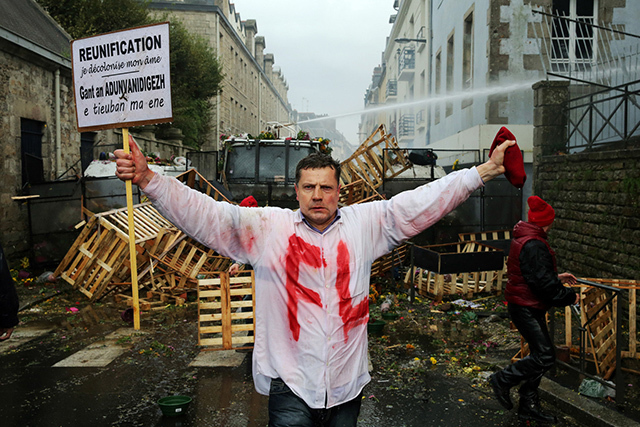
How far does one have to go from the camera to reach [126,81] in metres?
3.92

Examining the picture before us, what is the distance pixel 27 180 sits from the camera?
11.8 metres

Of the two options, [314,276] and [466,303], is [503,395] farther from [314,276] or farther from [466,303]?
[466,303]

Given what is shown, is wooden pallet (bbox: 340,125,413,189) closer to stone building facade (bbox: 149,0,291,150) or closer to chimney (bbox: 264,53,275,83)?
stone building facade (bbox: 149,0,291,150)

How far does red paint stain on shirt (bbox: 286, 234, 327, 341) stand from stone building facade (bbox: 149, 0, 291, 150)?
2156 cm

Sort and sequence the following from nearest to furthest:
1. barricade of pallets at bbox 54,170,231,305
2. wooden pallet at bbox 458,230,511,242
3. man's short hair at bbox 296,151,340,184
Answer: man's short hair at bbox 296,151,340,184 → barricade of pallets at bbox 54,170,231,305 → wooden pallet at bbox 458,230,511,242

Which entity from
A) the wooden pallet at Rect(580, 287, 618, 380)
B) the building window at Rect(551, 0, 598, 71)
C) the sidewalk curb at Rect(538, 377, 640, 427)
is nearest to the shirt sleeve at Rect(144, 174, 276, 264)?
the sidewalk curb at Rect(538, 377, 640, 427)

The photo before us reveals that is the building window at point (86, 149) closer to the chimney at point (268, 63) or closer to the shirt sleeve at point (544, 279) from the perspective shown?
the shirt sleeve at point (544, 279)

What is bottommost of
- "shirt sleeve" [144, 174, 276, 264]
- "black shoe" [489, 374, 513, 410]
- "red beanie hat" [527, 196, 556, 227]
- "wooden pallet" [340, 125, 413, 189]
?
"black shoe" [489, 374, 513, 410]

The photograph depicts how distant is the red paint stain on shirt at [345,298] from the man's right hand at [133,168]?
3.04ft

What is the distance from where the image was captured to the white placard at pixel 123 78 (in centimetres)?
378

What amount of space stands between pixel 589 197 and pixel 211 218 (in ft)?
25.4

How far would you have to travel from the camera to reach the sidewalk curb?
427 centimetres

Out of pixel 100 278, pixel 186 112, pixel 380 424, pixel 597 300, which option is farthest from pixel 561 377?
pixel 186 112

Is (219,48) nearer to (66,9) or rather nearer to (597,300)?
(66,9)
